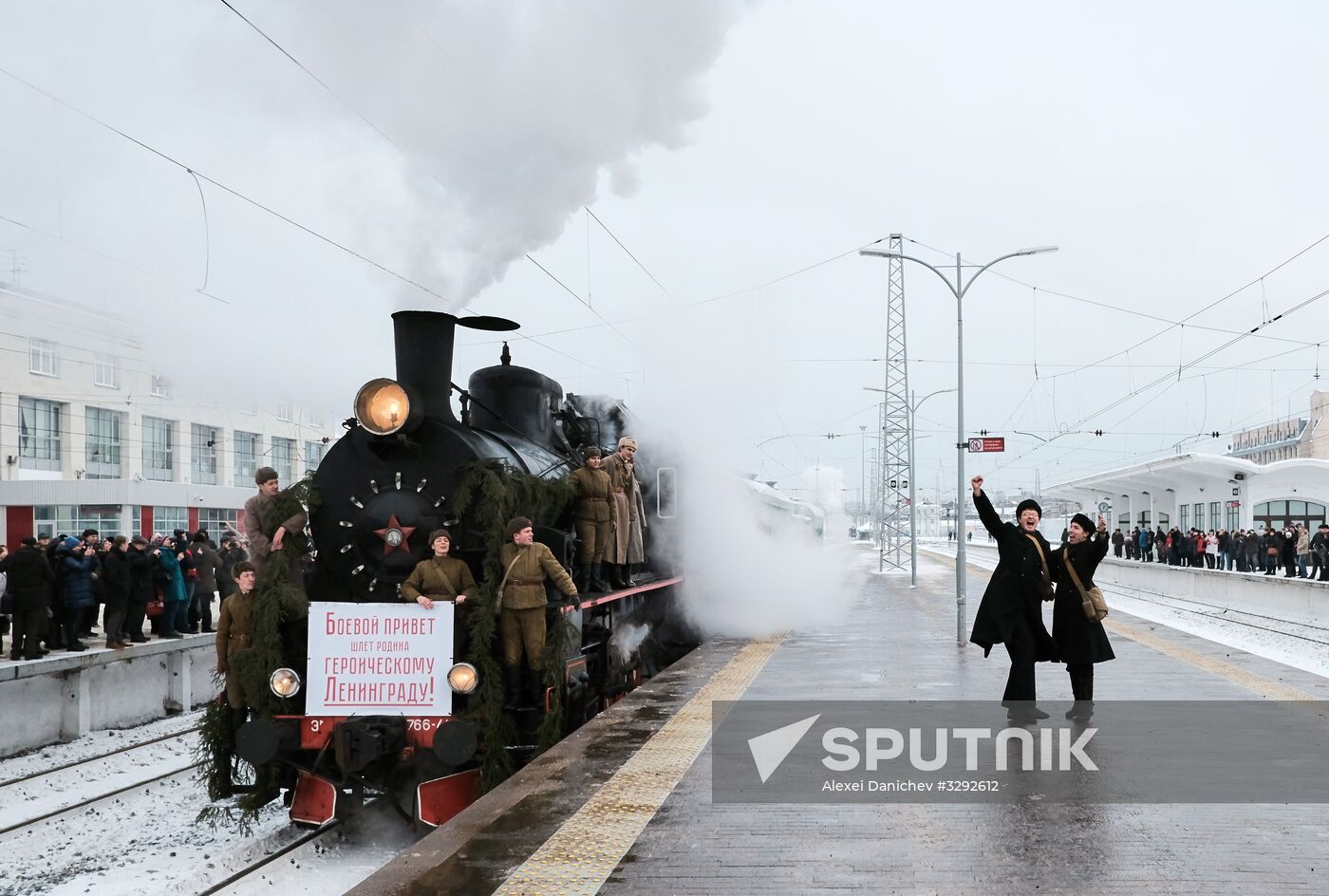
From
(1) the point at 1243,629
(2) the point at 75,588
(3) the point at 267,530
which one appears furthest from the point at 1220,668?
(2) the point at 75,588

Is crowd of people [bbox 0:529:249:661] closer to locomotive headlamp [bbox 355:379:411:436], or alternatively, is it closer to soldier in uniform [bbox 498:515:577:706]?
locomotive headlamp [bbox 355:379:411:436]

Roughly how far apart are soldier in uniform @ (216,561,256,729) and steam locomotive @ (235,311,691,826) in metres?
0.39

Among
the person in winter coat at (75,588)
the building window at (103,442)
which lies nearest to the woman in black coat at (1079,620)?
the person in winter coat at (75,588)

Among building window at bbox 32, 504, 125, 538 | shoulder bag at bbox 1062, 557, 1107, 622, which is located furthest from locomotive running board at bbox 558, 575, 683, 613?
building window at bbox 32, 504, 125, 538

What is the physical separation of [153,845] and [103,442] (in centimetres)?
2258

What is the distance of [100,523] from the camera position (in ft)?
87.4

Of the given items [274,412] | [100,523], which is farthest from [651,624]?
[274,412]

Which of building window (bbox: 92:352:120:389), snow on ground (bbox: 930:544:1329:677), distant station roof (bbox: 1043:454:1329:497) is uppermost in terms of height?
building window (bbox: 92:352:120:389)

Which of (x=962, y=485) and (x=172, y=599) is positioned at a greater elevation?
(x=962, y=485)

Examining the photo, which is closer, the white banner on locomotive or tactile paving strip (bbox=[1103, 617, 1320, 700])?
the white banner on locomotive

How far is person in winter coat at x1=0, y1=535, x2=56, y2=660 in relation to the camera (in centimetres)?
1136

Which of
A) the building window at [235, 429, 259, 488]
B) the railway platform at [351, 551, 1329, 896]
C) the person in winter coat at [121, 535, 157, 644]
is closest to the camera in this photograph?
the railway platform at [351, 551, 1329, 896]

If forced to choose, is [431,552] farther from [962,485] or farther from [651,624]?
[962,485]

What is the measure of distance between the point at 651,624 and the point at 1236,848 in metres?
7.86
